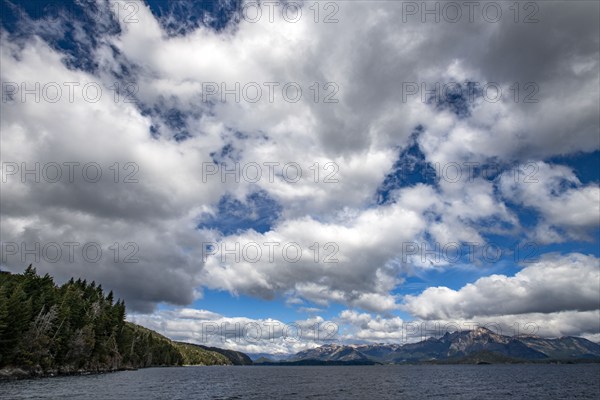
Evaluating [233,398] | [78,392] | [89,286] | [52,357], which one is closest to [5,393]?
[78,392]

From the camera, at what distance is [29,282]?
101 m

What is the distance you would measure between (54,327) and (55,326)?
3.74 metres

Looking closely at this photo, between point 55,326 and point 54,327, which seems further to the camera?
point 54,327

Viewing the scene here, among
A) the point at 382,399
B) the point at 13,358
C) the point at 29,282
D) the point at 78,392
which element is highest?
the point at 29,282

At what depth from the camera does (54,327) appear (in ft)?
332

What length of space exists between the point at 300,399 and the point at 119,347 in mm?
117857

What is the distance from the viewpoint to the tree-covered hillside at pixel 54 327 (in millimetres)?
Answer: 79750

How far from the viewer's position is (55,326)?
323 feet

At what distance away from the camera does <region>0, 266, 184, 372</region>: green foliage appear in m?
Answer: 79.7

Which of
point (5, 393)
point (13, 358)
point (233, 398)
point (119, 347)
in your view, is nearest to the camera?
point (5, 393)

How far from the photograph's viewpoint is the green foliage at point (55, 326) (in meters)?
79.7

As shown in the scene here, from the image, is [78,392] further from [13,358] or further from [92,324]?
[92,324]

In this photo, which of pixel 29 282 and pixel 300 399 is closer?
pixel 300 399

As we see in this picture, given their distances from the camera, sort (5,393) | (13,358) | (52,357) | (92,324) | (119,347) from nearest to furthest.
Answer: (5,393) < (13,358) < (52,357) < (92,324) < (119,347)
